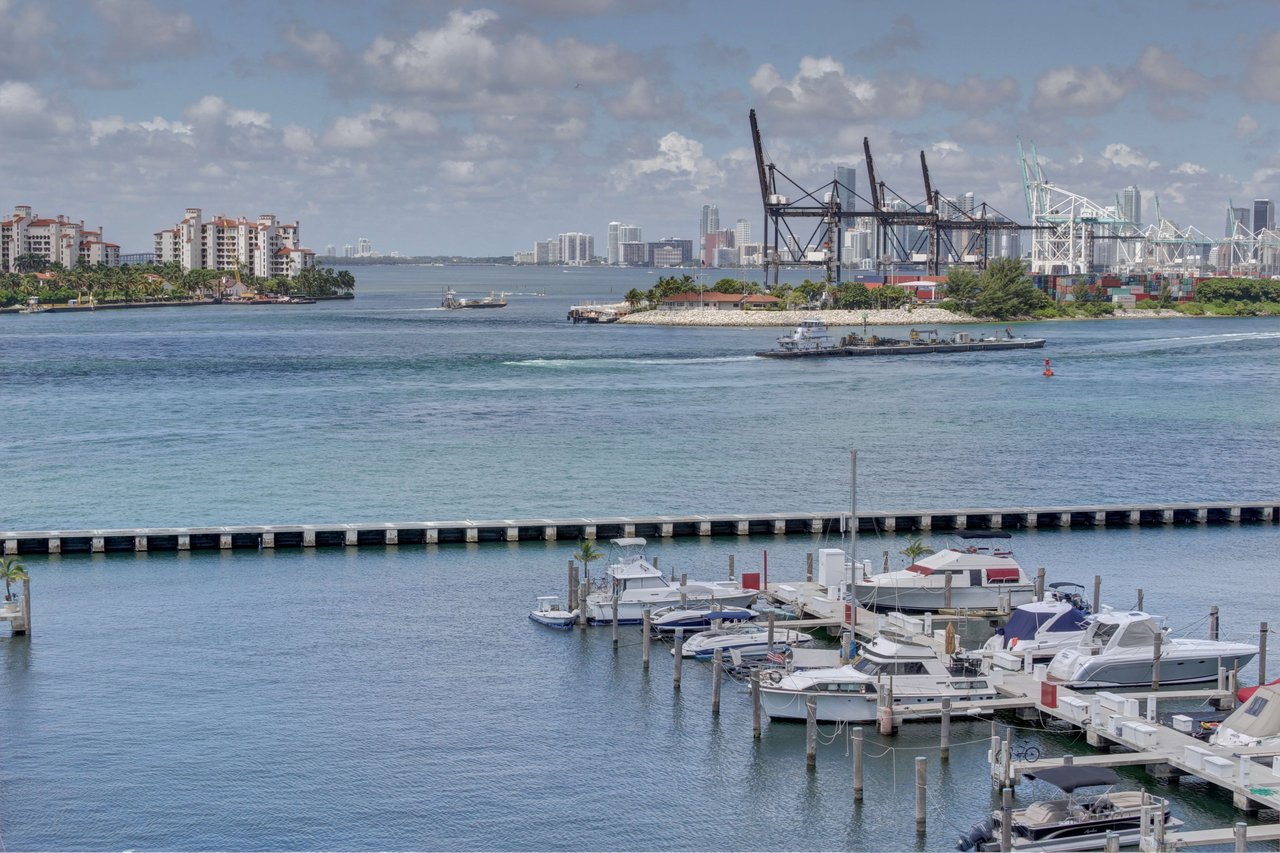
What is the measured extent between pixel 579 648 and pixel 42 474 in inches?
1322

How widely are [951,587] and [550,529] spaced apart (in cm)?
1254

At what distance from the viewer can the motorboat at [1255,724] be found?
77.6 feet

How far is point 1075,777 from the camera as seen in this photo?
22.0 m

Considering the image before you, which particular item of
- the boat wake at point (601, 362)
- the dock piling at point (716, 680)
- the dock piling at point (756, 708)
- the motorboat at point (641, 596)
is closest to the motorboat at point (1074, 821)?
the dock piling at point (756, 708)

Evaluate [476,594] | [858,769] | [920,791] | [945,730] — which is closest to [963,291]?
[476,594]

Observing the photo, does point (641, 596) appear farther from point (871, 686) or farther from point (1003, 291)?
point (1003, 291)

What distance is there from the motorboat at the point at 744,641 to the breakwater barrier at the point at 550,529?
11602mm

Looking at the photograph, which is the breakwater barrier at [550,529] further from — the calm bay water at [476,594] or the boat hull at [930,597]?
the boat hull at [930,597]

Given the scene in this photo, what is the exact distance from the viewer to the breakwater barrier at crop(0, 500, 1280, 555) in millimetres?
41781

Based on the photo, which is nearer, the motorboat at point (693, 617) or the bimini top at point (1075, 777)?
the bimini top at point (1075, 777)

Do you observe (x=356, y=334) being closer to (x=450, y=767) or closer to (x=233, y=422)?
(x=233, y=422)

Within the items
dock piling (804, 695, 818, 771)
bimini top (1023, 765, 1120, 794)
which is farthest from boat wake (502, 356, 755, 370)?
bimini top (1023, 765, 1120, 794)

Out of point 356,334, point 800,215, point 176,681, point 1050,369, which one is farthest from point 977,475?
point 800,215

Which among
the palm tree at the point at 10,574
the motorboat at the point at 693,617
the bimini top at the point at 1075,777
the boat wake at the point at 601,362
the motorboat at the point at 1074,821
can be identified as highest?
the boat wake at the point at 601,362
